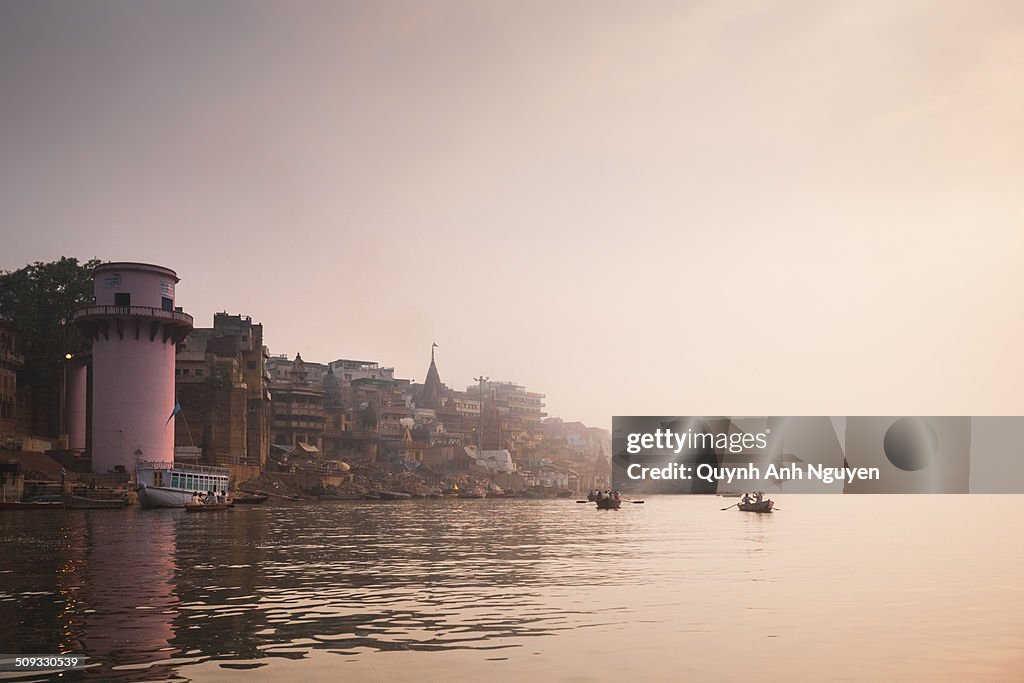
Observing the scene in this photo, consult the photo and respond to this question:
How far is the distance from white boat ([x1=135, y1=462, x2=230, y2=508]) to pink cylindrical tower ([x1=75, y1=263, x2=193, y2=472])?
2.08 metres

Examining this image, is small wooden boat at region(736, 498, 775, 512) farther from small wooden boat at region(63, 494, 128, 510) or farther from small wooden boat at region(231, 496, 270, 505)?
small wooden boat at region(63, 494, 128, 510)

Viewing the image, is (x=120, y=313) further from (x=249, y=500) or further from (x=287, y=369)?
(x=287, y=369)

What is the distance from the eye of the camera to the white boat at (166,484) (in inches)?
3056

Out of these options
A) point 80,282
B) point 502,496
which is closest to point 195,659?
point 80,282

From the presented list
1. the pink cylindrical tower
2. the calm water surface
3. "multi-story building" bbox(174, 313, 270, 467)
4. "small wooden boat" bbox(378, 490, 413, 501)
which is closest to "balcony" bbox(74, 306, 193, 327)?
the pink cylindrical tower

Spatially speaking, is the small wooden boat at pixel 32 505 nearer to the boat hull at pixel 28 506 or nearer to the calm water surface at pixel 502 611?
the boat hull at pixel 28 506

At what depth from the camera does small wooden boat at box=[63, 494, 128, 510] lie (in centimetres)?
7162

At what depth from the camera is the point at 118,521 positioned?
5622 cm

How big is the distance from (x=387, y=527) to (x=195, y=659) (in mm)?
43212

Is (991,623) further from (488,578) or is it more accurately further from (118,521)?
(118,521)

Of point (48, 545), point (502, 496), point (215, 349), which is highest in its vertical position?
point (215, 349)

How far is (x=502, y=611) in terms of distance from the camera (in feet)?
68.3

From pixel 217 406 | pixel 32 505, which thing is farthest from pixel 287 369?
pixel 32 505

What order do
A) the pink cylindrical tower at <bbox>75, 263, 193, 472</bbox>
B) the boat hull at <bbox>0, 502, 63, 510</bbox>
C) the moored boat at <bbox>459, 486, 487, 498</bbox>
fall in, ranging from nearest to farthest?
the boat hull at <bbox>0, 502, 63, 510</bbox> < the pink cylindrical tower at <bbox>75, 263, 193, 472</bbox> < the moored boat at <bbox>459, 486, 487, 498</bbox>
